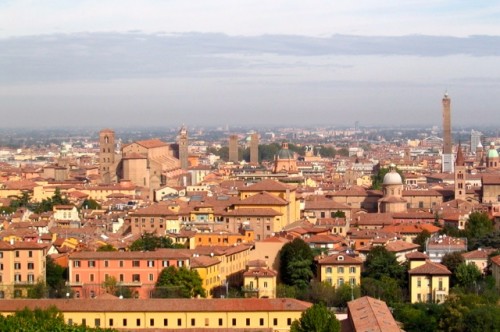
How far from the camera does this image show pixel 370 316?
21516 millimetres

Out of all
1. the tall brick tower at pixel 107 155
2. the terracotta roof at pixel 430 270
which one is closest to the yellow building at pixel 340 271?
the terracotta roof at pixel 430 270

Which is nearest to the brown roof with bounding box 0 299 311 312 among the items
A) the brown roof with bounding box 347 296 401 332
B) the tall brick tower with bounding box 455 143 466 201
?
the brown roof with bounding box 347 296 401 332

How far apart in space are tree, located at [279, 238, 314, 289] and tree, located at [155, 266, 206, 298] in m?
2.40

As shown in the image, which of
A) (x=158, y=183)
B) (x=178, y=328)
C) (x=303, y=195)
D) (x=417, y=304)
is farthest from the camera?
(x=158, y=183)

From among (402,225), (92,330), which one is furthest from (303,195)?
(92,330)

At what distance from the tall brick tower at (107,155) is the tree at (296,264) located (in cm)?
3084

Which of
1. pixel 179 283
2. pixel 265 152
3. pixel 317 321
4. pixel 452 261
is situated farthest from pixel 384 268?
pixel 265 152

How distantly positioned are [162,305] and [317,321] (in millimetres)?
3688

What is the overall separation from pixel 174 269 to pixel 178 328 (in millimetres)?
3587

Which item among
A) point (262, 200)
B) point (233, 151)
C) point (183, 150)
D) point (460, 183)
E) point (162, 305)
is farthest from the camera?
point (233, 151)

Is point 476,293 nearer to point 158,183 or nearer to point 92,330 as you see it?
point 92,330

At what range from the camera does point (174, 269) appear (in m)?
26.5

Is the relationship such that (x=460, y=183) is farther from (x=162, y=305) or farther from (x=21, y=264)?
(x=162, y=305)

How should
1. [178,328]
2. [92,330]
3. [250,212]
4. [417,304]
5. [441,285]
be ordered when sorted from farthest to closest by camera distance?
[250,212]
[441,285]
[417,304]
[178,328]
[92,330]
